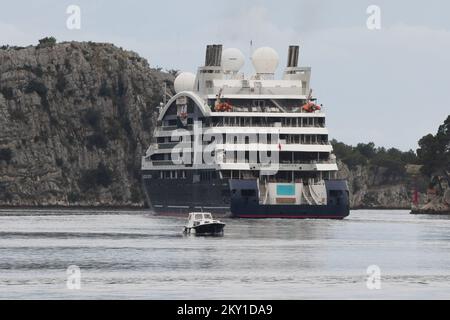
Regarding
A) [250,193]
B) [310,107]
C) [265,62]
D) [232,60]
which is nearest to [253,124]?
[310,107]

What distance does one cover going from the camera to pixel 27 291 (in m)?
71.8

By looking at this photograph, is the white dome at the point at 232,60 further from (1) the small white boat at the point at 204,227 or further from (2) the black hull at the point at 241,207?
(1) the small white boat at the point at 204,227

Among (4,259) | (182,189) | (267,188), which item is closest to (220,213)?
(267,188)

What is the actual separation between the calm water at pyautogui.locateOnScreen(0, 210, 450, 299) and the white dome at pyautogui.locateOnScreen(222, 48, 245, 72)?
2150 inches

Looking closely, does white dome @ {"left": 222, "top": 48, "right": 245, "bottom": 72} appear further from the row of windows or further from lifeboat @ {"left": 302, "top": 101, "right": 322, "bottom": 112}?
the row of windows

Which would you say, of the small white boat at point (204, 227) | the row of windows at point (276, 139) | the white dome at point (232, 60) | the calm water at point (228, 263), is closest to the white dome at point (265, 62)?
the white dome at point (232, 60)

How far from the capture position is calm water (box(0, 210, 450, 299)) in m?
72.8

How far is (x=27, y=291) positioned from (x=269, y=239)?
49156mm

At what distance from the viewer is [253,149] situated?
169250 mm

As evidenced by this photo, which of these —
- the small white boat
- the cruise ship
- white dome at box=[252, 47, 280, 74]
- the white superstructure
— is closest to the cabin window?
the cruise ship

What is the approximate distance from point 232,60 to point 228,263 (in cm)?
10416

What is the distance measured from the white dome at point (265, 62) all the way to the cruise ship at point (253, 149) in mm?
132

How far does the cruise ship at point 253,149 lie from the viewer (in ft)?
538
